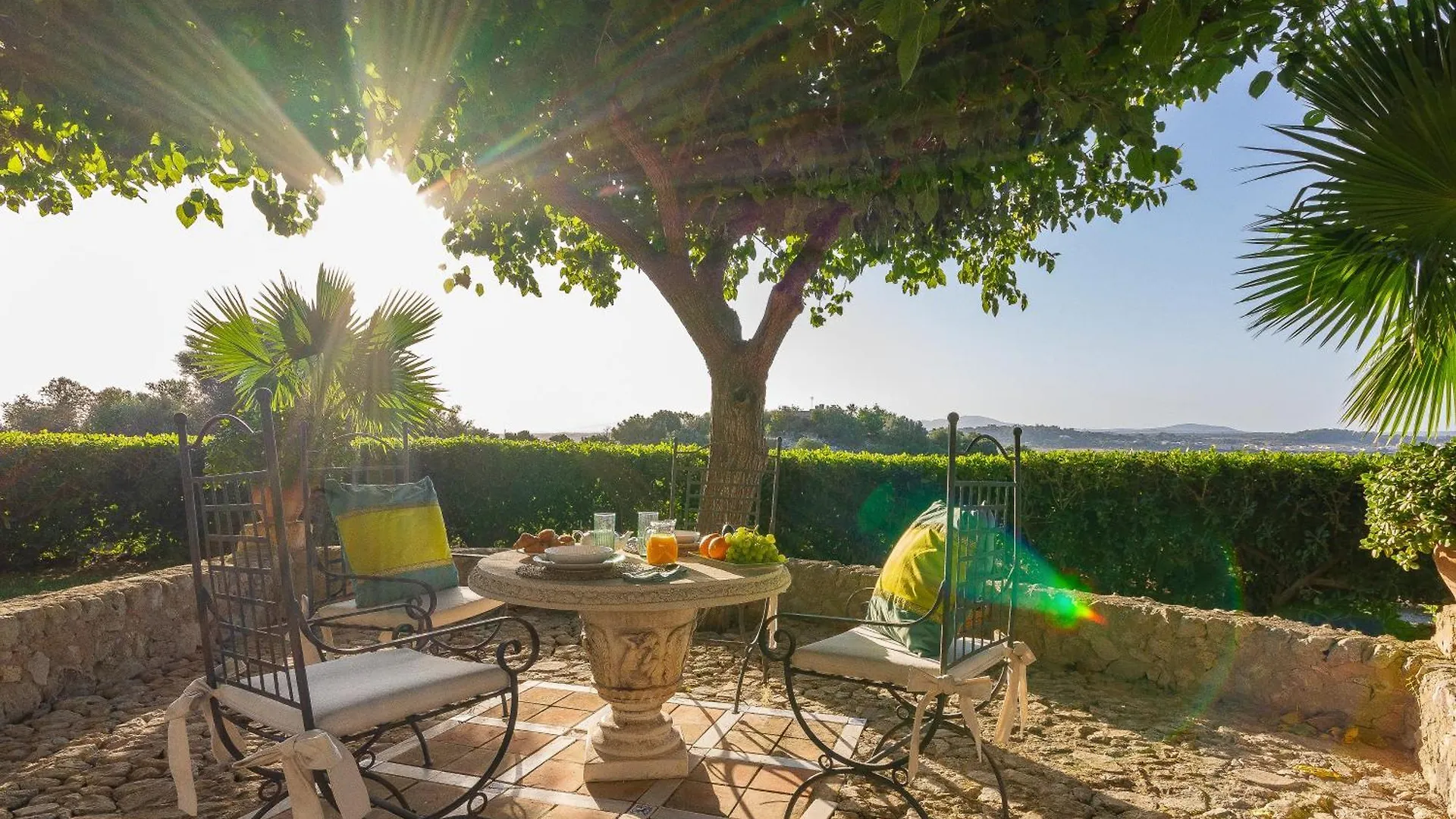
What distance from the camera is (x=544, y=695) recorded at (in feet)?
11.9

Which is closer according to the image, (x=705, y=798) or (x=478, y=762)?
(x=705, y=798)

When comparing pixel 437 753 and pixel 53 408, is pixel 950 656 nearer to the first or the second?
pixel 437 753

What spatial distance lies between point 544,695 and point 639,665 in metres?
1.05

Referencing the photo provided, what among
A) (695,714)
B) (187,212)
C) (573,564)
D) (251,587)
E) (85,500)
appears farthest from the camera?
(85,500)

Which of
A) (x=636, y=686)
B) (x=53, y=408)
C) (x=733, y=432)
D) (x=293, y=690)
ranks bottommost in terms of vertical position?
(x=636, y=686)

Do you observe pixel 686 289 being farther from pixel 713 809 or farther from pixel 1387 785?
pixel 1387 785

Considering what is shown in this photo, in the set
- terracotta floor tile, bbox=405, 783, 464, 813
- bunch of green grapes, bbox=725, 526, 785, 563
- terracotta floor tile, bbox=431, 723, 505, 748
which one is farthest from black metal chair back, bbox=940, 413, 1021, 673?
terracotta floor tile, bbox=431, 723, 505, 748

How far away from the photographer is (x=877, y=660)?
2459 mm

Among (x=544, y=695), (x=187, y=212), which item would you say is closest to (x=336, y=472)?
(x=187, y=212)

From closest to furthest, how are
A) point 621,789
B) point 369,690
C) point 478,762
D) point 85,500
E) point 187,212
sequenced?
point 369,690, point 621,789, point 478,762, point 187,212, point 85,500

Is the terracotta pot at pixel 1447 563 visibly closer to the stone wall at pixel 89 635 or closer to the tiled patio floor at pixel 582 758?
the tiled patio floor at pixel 582 758

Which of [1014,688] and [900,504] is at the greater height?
[900,504]

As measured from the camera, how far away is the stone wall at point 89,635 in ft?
11.1

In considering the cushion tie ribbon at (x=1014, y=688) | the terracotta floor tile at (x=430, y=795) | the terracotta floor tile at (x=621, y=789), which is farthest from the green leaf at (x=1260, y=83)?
the terracotta floor tile at (x=430, y=795)
